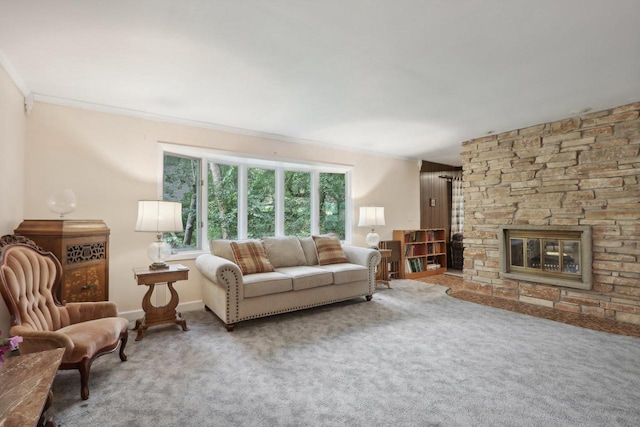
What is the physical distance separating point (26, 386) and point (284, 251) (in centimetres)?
305

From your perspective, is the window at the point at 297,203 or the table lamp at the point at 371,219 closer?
the window at the point at 297,203

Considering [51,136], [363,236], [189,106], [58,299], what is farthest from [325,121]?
[58,299]

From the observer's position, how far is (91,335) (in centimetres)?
208

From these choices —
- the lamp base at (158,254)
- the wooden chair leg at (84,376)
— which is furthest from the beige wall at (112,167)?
the wooden chair leg at (84,376)

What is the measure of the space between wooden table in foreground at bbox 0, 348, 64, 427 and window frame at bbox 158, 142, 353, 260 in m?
2.43

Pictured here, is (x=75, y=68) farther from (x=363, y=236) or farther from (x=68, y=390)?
(x=363, y=236)

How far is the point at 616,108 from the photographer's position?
3527 mm

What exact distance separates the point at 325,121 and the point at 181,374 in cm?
309

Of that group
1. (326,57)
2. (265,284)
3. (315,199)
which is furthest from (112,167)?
(315,199)

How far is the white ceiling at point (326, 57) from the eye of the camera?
1.88 meters

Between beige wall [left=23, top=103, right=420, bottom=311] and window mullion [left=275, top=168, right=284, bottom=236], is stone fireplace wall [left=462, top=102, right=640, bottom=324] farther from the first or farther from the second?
beige wall [left=23, top=103, right=420, bottom=311]

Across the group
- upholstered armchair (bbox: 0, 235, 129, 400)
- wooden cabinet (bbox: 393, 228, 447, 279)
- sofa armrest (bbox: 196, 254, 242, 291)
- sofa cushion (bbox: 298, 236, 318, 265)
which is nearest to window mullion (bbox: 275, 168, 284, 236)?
sofa cushion (bbox: 298, 236, 318, 265)

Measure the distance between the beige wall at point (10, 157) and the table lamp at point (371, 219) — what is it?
4.13 metres

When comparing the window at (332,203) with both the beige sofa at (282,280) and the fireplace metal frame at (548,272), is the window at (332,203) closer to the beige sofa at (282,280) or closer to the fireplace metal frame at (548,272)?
the beige sofa at (282,280)
